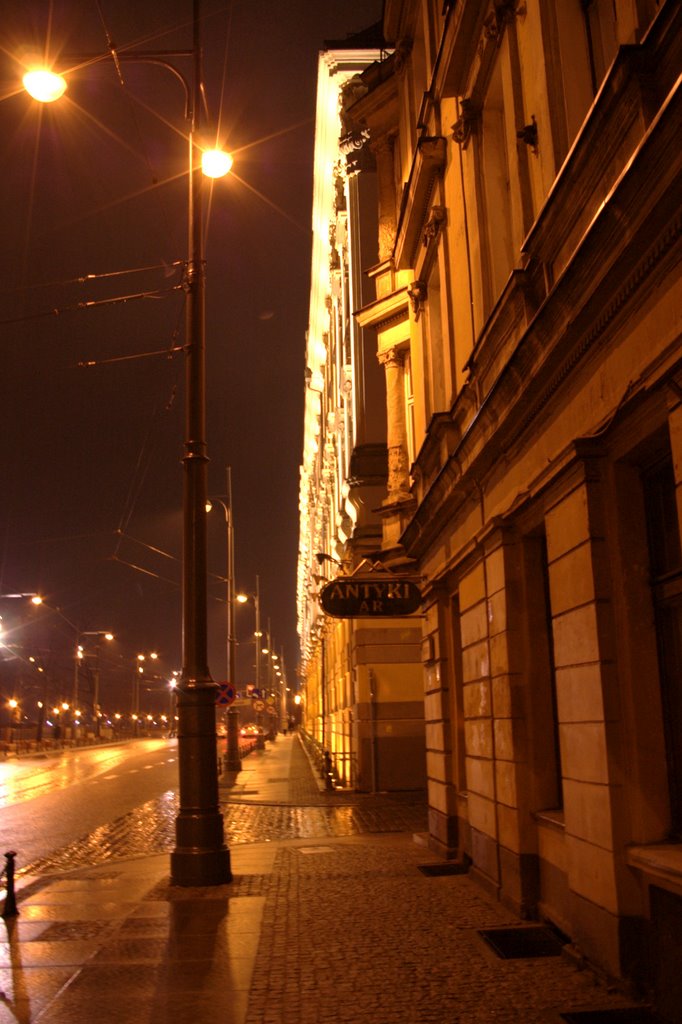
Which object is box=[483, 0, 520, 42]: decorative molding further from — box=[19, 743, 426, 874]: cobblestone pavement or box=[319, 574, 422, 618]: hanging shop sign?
box=[19, 743, 426, 874]: cobblestone pavement

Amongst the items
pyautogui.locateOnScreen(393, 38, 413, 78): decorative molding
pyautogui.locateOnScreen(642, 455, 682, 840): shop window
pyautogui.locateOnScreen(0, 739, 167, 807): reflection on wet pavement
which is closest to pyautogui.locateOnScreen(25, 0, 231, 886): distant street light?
pyautogui.locateOnScreen(393, 38, 413, 78): decorative molding

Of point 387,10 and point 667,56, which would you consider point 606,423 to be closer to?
point 667,56

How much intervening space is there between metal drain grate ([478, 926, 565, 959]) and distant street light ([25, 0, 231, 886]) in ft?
14.4

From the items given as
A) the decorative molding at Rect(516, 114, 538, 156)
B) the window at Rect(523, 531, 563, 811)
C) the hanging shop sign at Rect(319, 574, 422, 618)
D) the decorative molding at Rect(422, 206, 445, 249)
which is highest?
the decorative molding at Rect(422, 206, 445, 249)

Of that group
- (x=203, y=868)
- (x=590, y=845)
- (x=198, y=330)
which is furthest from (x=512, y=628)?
(x=198, y=330)

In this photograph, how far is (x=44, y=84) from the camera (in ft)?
43.5

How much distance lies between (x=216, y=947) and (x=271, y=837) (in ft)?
29.2

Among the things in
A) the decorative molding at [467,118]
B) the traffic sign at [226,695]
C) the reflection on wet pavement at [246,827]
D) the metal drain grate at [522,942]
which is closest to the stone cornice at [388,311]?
the decorative molding at [467,118]

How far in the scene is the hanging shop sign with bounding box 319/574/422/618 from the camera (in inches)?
642

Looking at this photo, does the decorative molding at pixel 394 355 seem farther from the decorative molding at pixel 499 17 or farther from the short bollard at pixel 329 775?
the short bollard at pixel 329 775

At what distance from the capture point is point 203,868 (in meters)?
12.4

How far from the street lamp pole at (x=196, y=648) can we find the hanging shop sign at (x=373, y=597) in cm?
321

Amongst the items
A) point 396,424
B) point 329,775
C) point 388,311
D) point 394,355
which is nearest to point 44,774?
point 329,775

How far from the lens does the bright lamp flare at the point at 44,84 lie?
1315cm
